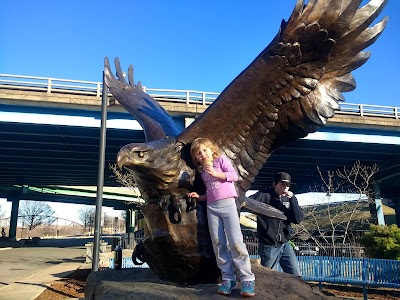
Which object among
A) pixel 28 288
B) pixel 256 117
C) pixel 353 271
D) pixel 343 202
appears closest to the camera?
pixel 256 117

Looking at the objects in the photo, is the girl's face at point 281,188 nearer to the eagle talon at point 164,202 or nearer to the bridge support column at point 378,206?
the eagle talon at point 164,202

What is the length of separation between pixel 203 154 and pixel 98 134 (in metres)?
16.1

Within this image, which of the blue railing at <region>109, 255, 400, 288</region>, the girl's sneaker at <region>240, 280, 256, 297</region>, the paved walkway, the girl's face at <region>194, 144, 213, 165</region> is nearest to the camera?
the girl's sneaker at <region>240, 280, 256, 297</region>

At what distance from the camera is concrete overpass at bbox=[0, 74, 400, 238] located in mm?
16844

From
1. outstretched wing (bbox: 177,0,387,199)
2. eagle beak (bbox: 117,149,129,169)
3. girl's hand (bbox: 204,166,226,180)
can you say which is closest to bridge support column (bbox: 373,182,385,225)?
outstretched wing (bbox: 177,0,387,199)

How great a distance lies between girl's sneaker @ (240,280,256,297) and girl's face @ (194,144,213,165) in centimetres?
99

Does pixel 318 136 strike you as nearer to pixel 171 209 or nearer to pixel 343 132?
pixel 343 132

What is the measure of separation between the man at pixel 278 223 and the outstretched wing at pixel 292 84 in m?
0.85

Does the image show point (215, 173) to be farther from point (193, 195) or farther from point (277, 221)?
point (277, 221)

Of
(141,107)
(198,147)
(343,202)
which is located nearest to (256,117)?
(198,147)

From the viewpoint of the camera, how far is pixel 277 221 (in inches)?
181

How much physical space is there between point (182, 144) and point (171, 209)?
0.60 metres

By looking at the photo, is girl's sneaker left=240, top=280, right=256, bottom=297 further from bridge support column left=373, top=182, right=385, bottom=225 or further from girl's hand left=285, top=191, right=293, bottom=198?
bridge support column left=373, top=182, right=385, bottom=225

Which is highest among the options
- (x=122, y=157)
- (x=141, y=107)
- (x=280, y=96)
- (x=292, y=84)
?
(x=141, y=107)
